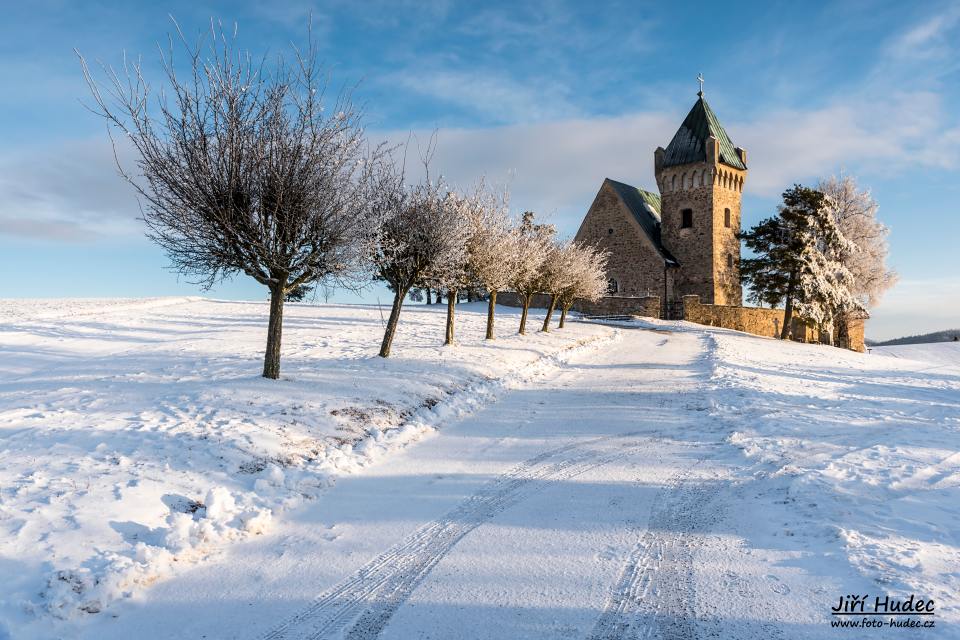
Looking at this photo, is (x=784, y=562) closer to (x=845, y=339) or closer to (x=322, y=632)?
(x=322, y=632)

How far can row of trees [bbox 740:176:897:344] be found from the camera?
1296 inches

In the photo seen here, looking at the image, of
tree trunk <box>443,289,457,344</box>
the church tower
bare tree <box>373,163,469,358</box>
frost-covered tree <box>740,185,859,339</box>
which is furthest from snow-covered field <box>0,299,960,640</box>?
the church tower

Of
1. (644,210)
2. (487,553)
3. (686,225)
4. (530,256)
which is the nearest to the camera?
(487,553)

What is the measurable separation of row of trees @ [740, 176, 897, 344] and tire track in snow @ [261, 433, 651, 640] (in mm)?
32109

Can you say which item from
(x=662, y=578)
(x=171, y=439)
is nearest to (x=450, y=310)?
(x=171, y=439)

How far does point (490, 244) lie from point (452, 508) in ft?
45.1

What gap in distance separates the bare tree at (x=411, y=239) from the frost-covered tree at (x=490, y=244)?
8.87 feet

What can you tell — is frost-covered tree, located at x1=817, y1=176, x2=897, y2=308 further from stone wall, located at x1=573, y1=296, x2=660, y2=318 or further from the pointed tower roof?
stone wall, located at x1=573, y1=296, x2=660, y2=318

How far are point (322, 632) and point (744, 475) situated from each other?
512cm

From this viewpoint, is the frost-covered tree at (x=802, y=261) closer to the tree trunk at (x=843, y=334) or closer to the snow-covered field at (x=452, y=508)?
the tree trunk at (x=843, y=334)

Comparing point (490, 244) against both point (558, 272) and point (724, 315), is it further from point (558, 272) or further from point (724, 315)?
point (724, 315)

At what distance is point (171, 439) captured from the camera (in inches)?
273

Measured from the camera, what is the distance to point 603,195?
47.8 m

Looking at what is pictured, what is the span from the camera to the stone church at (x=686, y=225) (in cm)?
4334
